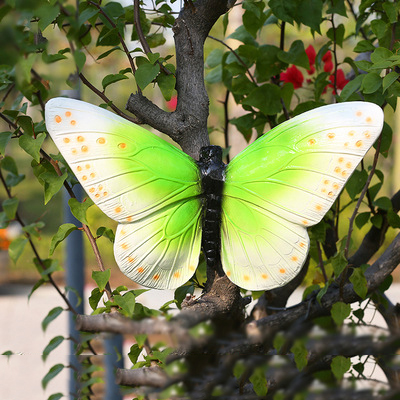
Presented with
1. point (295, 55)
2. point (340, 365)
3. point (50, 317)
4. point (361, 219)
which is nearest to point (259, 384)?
point (340, 365)

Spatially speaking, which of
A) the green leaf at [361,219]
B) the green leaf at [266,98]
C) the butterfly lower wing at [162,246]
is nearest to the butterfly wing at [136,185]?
the butterfly lower wing at [162,246]

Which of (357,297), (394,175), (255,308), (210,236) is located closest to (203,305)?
(210,236)

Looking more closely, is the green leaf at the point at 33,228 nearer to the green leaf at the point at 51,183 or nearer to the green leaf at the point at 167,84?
the green leaf at the point at 51,183

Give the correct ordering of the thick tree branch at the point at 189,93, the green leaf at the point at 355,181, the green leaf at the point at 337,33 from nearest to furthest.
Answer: the thick tree branch at the point at 189,93, the green leaf at the point at 355,181, the green leaf at the point at 337,33

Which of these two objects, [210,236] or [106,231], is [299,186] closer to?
[210,236]

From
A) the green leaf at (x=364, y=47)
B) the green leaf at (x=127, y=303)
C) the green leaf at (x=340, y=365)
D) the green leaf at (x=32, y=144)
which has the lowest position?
the green leaf at (x=340, y=365)

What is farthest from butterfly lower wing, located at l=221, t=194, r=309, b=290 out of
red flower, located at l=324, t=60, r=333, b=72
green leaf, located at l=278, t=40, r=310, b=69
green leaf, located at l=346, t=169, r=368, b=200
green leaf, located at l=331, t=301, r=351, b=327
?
red flower, located at l=324, t=60, r=333, b=72

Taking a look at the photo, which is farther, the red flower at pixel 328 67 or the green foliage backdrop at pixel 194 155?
the red flower at pixel 328 67

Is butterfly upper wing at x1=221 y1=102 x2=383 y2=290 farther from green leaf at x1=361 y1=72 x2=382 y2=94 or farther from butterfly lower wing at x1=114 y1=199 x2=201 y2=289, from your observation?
green leaf at x1=361 y1=72 x2=382 y2=94
